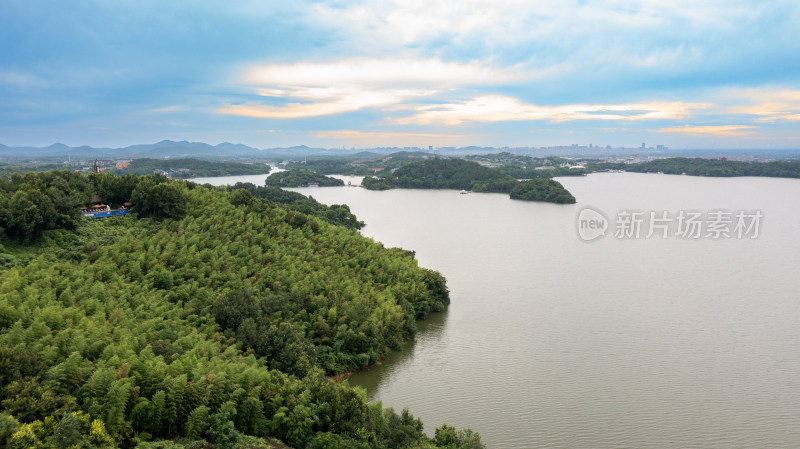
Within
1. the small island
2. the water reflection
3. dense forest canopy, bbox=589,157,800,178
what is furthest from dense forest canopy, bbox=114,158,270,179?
dense forest canopy, bbox=589,157,800,178

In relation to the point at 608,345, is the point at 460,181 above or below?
above

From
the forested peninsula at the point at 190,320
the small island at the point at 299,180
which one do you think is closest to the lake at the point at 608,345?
the forested peninsula at the point at 190,320

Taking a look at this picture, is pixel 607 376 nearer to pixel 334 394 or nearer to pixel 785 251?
pixel 334 394

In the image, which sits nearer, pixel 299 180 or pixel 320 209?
pixel 320 209

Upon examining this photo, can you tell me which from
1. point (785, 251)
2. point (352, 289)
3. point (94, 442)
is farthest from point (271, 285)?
point (785, 251)

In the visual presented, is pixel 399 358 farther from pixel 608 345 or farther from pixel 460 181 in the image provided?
pixel 460 181

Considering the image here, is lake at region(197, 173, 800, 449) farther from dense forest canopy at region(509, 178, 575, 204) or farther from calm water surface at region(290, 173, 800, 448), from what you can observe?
dense forest canopy at region(509, 178, 575, 204)

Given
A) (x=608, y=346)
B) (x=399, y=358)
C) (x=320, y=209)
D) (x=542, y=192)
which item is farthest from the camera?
(x=542, y=192)

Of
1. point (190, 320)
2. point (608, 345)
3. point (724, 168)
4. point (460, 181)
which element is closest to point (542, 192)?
point (460, 181)

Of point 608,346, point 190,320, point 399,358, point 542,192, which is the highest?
point 542,192
